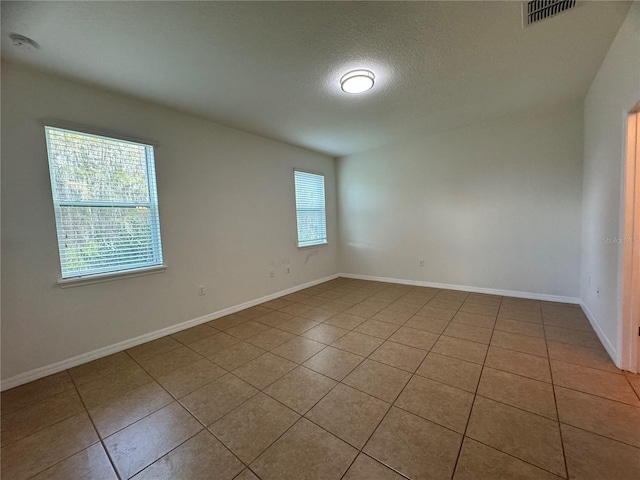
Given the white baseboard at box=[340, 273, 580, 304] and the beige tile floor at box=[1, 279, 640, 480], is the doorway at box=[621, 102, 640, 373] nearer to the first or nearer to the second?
the beige tile floor at box=[1, 279, 640, 480]

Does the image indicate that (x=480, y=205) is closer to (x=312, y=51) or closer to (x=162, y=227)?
(x=312, y=51)

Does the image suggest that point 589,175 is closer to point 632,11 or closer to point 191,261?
point 632,11

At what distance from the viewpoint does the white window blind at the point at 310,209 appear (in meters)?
4.66

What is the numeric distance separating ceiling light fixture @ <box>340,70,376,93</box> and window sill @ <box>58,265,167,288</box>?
2712 mm

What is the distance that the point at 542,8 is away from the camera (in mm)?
1672

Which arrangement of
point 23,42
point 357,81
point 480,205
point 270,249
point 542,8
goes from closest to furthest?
point 542,8, point 23,42, point 357,81, point 480,205, point 270,249

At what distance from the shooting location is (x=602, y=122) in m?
2.39

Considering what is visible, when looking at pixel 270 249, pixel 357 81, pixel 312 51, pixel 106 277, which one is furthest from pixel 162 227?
pixel 357 81

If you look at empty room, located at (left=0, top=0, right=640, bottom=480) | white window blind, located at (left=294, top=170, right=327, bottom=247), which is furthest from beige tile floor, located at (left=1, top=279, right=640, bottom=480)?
white window blind, located at (left=294, top=170, right=327, bottom=247)

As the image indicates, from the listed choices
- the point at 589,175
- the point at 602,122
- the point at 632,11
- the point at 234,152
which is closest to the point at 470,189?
the point at 589,175

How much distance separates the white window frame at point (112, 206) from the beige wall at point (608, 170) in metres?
4.09

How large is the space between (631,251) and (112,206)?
4380 mm

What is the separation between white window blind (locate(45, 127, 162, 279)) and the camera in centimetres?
226

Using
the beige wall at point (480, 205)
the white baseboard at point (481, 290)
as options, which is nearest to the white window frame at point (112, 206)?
the beige wall at point (480, 205)
